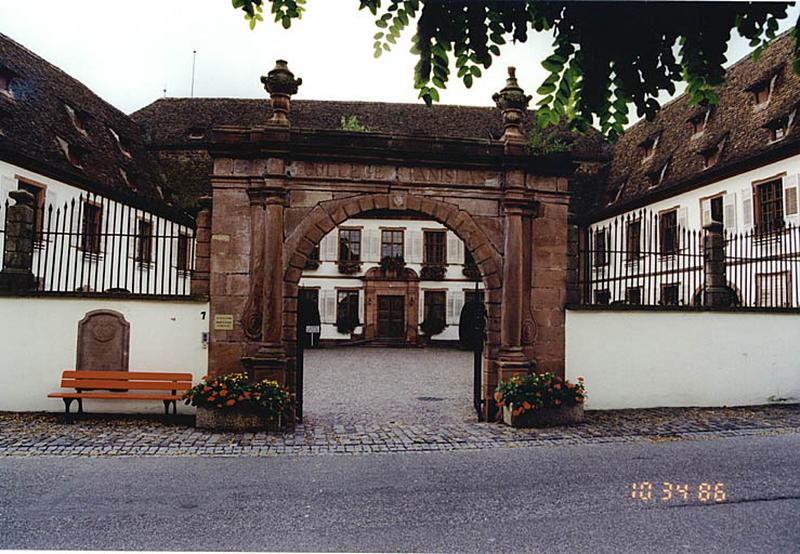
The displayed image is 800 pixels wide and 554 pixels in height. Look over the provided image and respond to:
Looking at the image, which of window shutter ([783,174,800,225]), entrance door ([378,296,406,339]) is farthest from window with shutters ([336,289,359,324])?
window shutter ([783,174,800,225])

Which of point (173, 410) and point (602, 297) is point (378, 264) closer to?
point (602, 297)

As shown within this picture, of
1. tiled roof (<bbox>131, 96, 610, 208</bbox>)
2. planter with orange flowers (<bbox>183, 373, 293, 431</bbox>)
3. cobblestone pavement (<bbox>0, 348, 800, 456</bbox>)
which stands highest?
tiled roof (<bbox>131, 96, 610, 208</bbox>)

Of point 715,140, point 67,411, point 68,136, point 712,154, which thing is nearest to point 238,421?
point 67,411

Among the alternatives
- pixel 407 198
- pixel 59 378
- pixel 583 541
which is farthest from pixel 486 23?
pixel 59 378

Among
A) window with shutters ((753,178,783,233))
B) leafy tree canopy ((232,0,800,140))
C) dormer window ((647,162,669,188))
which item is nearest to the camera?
leafy tree canopy ((232,0,800,140))

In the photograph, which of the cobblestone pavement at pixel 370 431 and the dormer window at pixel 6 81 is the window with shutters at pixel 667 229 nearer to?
the cobblestone pavement at pixel 370 431

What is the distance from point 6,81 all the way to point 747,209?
24.1 meters

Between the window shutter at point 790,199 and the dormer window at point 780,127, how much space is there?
4.75ft

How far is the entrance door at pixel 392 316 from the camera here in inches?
1200

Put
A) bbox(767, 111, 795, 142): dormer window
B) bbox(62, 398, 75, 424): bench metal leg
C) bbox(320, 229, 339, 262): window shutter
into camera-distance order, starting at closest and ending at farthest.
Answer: bbox(62, 398, 75, 424): bench metal leg
bbox(767, 111, 795, 142): dormer window
bbox(320, 229, 339, 262): window shutter

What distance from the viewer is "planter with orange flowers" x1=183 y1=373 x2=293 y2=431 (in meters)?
8.09

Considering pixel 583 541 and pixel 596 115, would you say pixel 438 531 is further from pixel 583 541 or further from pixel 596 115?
pixel 596 115

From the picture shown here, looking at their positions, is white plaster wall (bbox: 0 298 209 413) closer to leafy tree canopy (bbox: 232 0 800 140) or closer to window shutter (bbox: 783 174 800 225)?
leafy tree canopy (bbox: 232 0 800 140)
